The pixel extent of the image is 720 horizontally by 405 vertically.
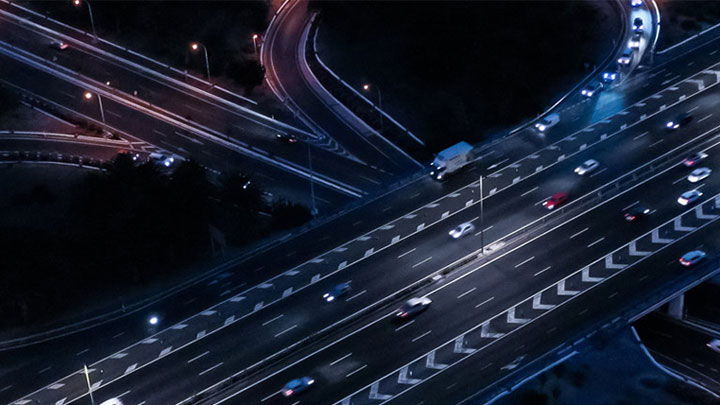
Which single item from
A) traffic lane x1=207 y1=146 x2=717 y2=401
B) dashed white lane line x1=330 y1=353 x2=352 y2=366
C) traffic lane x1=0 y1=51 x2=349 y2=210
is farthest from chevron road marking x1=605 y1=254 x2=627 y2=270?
traffic lane x1=0 y1=51 x2=349 y2=210

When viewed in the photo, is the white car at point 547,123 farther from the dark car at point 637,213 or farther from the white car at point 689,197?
the white car at point 689,197

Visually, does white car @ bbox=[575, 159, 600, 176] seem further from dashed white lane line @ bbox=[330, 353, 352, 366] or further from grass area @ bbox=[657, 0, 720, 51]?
dashed white lane line @ bbox=[330, 353, 352, 366]

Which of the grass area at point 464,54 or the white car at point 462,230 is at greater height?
the grass area at point 464,54

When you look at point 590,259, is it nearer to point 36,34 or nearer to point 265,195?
point 265,195

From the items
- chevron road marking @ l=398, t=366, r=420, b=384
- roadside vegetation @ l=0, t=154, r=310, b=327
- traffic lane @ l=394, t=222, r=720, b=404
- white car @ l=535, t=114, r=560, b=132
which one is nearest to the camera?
traffic lane @ l=394, t=222, r=720, b=404

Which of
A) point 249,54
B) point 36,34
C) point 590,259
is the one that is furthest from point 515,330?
point 36,34

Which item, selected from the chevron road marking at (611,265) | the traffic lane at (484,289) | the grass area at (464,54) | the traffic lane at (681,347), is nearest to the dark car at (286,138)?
the grass area at (464,54)

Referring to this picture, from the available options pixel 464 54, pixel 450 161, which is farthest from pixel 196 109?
pixel 450 161

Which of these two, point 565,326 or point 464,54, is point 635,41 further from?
point 565,326
